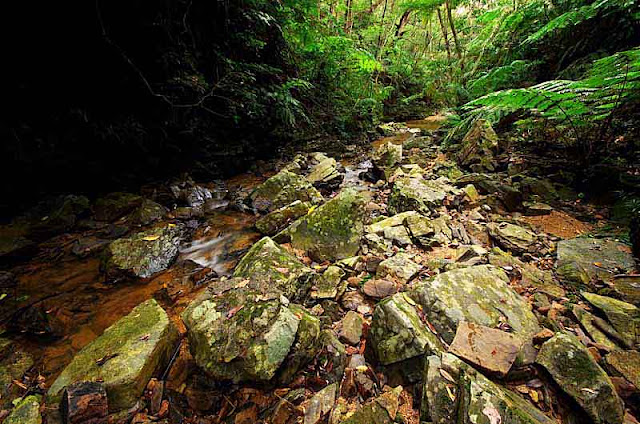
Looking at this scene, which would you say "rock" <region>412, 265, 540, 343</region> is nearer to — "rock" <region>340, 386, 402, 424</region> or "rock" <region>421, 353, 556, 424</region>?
"rock" <region>421, 353, 556, 424</region>

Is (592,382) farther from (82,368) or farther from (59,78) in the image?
(59,78)

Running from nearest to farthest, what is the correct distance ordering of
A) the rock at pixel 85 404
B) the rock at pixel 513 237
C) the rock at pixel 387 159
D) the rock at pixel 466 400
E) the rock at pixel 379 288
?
1. the rock at pixel 466 400
2. the rock at pixel 85 404
3. the rock at pixel 379 288
4. the rock at pixel 513 237
5. the rock at pixel 387 159

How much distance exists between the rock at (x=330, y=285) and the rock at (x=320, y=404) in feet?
3.05

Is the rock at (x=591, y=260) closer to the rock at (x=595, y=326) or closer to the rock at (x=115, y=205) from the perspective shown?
the rock at (x=595, y=326)

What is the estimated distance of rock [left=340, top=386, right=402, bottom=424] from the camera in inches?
62.0

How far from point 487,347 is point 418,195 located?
3060 mm

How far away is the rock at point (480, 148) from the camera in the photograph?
598 cm

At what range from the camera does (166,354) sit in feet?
7.34

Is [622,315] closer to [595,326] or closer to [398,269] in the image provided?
[595,326]

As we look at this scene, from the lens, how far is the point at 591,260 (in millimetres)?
2721

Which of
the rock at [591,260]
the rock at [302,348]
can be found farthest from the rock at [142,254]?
the rock at [591,260]

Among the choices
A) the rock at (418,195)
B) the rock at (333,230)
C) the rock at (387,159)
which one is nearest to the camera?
the rock at (333,230)

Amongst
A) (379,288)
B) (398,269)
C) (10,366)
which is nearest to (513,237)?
(398,269)

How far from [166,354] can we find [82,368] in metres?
0.56
